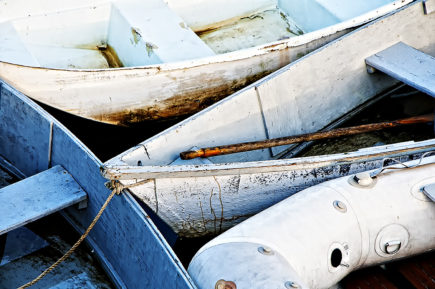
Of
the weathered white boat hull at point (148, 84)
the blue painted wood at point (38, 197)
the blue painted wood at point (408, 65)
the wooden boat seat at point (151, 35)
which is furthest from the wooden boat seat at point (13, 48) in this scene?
the blue painted wood at point (408, 65)

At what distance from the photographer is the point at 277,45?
15.2ft

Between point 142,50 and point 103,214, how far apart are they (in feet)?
5.19

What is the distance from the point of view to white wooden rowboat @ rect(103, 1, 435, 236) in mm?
3594

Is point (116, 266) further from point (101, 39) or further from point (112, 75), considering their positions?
point (101, 39)

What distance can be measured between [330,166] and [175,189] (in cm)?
99

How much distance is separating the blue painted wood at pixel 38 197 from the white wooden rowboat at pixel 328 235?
1.03 meters

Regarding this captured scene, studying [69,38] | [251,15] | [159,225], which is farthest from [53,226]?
[251,15]

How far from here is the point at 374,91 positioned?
5059mm

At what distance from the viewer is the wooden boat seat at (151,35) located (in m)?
4.71

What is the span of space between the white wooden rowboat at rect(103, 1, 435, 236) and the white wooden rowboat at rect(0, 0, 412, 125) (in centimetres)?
25

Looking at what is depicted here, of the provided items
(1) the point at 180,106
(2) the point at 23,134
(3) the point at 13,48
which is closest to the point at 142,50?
(1) the point at 180,106

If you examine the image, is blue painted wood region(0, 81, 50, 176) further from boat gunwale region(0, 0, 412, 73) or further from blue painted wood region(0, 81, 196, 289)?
boat gunwale region(0, 0, 412, 73)

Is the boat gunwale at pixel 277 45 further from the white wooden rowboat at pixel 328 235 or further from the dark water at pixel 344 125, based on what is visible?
the white wooden rowboat at pixel 328 235

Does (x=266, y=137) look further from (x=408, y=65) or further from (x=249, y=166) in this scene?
(x=408, y=65)
